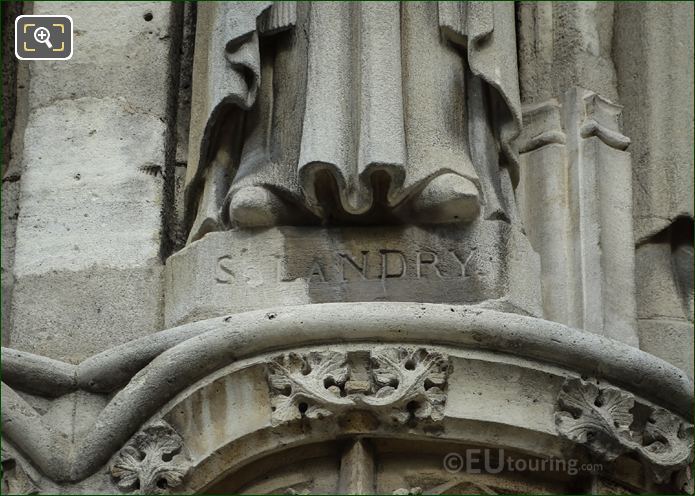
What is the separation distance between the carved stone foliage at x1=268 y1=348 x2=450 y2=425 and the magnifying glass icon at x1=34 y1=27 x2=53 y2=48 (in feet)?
3.78

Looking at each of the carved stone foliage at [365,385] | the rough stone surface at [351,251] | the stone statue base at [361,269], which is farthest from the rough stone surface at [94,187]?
the carved stone foliage at [365,385]

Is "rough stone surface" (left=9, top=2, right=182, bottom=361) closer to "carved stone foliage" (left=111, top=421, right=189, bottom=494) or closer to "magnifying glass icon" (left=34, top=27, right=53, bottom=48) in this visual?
"magnifying glass icon" (left=34, top=27, right=53, bottom=48)

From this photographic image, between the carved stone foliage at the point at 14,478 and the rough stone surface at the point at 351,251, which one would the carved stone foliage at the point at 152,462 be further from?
the carved stone foliage at the point at 14,478

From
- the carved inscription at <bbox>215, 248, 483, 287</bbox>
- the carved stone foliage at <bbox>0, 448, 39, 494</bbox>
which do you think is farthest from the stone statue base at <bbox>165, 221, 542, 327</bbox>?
the carved stone foliage at <bbox>0, 448, 39, 494</bbox>

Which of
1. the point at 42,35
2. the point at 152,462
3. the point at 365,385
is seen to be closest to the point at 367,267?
the point at 365,385

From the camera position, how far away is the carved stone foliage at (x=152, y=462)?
398 cm

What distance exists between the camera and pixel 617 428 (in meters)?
3.98

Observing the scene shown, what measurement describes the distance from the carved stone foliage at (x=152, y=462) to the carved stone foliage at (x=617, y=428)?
2.23 feet

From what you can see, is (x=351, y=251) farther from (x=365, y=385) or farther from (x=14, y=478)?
(x=14, y=478)

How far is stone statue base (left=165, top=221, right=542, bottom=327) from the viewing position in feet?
13.6

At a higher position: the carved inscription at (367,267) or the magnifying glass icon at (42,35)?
the magnifying glass icon at (42,35)

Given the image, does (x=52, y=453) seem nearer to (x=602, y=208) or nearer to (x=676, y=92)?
(x=602, y=208)

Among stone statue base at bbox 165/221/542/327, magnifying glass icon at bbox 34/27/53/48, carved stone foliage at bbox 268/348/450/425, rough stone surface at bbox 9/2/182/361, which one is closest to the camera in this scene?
carved stone foliage at bbox 268/348/450/425

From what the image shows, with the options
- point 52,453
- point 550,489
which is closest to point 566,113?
point 550,489
